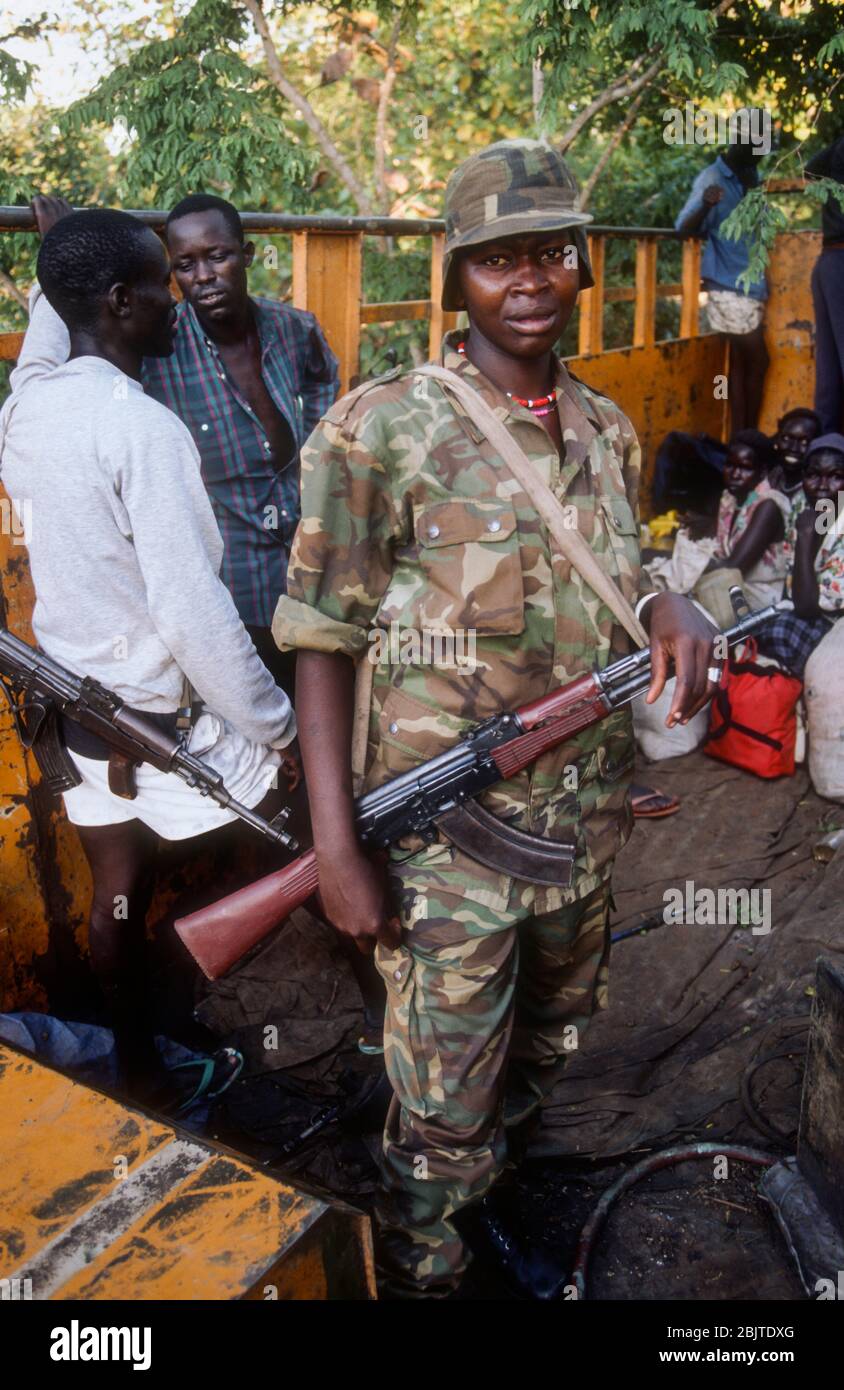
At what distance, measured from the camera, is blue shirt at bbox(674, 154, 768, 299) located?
7820 millimetres

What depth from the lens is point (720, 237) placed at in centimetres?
789

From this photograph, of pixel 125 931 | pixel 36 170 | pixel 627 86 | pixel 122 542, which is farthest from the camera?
pixel 36 170

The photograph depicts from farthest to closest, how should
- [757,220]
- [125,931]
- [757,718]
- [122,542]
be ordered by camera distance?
[757,220] < [757,718] < [125,931] < [122,542]

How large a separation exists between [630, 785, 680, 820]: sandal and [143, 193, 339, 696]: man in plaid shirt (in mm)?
1780

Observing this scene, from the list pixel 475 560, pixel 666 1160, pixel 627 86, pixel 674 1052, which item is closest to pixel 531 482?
pixel 475 560

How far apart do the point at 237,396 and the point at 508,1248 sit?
2.23 metres

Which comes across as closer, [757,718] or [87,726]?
[87,726]

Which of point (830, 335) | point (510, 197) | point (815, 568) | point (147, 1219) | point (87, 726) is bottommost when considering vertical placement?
point (147, 1219)

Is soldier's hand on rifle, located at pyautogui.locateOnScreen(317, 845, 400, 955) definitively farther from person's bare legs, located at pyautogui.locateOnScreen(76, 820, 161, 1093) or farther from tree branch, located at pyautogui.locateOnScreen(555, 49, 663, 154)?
tree branch, located at pyautogui.locateOnScreen(555, 49, 663, 154)

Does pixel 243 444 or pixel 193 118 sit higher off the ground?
pixel 193 118

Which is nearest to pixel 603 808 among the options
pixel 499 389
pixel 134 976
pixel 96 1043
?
pixel 499 389

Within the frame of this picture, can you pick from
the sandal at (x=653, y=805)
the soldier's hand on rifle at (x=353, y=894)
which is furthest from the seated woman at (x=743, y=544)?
the soldier's hand on rifle at (x=353, y=894)

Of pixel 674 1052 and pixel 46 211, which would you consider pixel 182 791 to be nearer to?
pixel 46 211

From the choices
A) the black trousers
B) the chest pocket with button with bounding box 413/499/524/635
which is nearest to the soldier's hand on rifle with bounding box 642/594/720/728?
the chest pocket with button with bounding box 413/499/524/635
